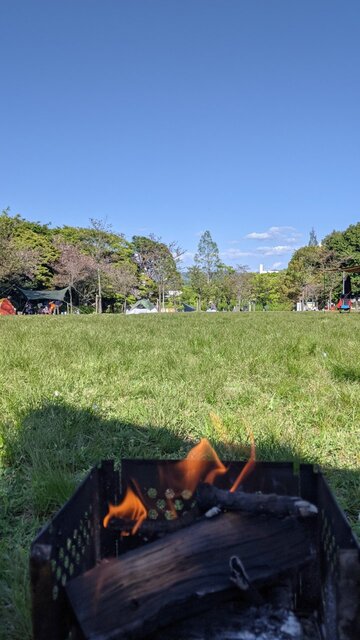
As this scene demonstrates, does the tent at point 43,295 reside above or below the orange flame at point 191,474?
above

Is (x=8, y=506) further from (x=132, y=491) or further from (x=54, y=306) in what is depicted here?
(x=54, y=306)

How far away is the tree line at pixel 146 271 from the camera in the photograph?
173ft

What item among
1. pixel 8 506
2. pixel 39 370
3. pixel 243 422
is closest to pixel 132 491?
pixel 8 506

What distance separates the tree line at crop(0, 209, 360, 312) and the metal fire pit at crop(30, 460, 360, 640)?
41124mm

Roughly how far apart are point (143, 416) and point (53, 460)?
1.02 metres

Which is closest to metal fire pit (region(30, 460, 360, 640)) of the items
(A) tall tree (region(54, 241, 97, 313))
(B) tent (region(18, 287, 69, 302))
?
(B) tent (region(18, 287, 69, 302))

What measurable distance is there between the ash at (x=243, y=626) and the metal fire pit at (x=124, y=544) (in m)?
0.09

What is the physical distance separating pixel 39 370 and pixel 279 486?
3930mm

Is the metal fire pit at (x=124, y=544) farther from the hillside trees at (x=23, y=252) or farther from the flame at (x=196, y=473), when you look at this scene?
the hillside trees at (x=23, y=252)

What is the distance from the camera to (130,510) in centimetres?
176

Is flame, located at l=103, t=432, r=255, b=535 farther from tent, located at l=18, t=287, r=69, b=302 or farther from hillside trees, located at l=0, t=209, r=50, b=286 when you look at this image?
tent, located at l=18, t=287, r=69, b=302

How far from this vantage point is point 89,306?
5884 cm

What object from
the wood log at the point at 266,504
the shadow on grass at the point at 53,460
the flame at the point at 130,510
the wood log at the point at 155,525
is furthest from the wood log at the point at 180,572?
the shadow on grass at the point at 53,460

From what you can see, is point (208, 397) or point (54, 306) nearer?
point (208, 397)
